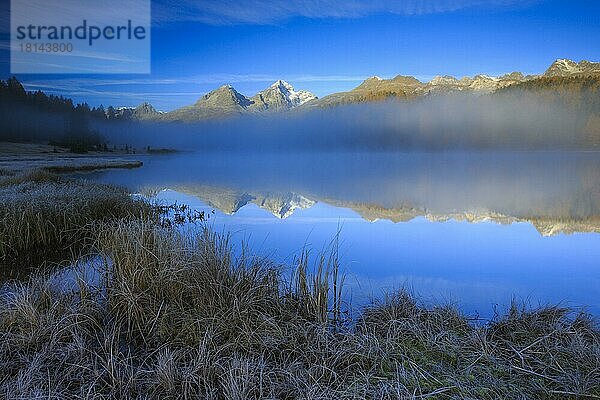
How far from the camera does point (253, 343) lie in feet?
18.7

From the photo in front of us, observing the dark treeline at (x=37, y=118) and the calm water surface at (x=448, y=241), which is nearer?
the calm water surface at (x=448, y=241)

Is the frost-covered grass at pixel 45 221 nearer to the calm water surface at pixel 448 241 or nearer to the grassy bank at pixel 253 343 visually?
the grassy bank at pixel 253 343

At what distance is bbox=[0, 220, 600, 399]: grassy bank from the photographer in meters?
4.64

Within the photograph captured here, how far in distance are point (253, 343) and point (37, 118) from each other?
190170 mm

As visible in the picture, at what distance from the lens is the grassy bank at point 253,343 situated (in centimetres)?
464

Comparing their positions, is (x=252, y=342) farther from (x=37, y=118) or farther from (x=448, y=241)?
(x=37, y=118)

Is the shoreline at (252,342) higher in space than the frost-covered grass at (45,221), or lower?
lower

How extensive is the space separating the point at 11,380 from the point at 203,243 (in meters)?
3.90

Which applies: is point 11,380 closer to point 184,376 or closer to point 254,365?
point 184,376

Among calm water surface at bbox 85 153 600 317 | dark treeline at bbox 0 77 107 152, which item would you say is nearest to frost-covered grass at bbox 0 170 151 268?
calm water surface at bbox 85 153 600 317

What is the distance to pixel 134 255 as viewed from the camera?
812 centimetres

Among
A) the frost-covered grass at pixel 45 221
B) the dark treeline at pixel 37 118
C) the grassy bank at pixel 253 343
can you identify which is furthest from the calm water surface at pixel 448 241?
the dark treeline at pixel 37 118

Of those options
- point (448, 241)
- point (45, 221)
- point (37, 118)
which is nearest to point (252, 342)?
point (45, 221)

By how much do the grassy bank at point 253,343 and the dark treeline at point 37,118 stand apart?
13465 cm
